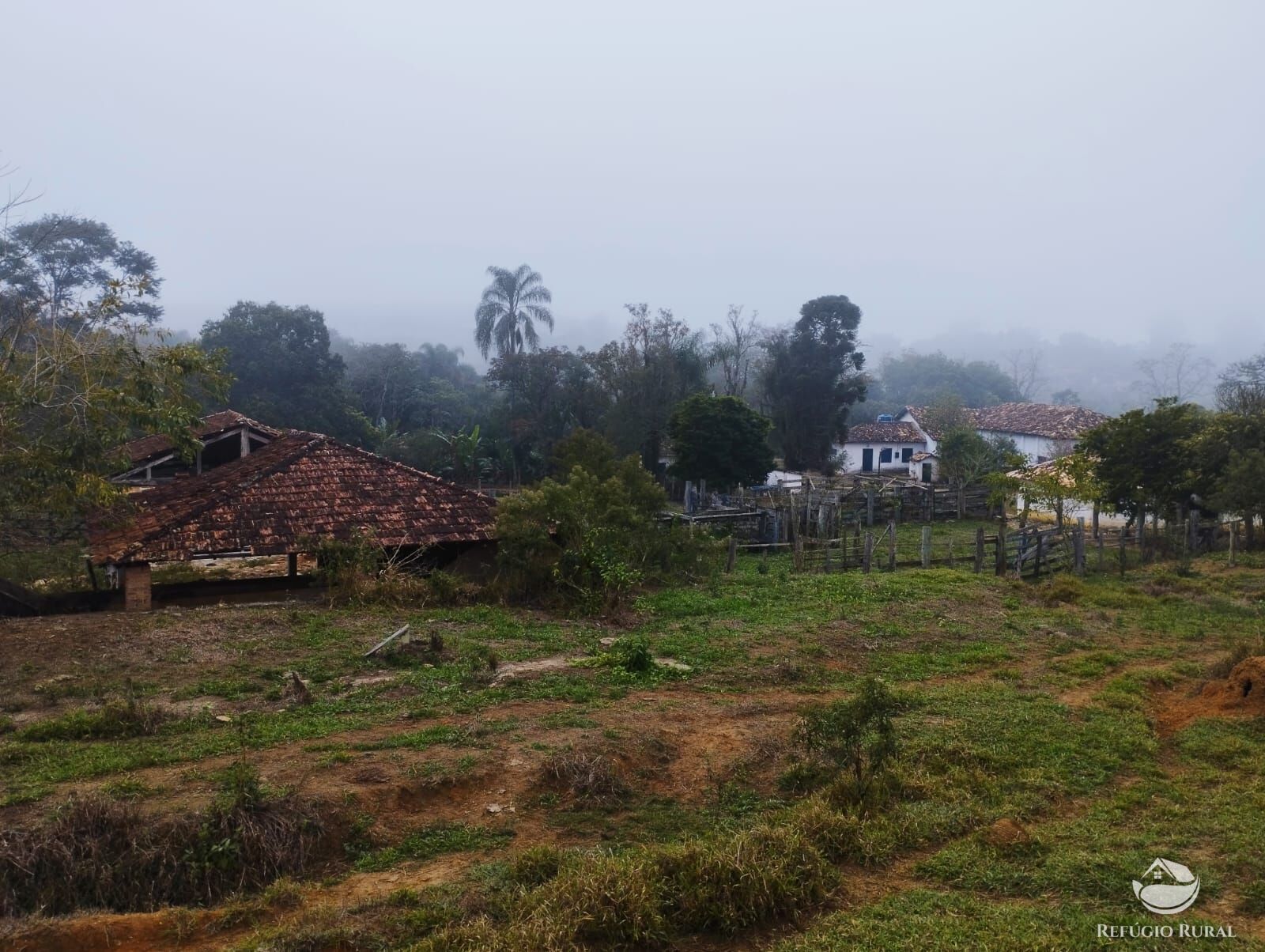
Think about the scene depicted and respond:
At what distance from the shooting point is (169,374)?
1474cm

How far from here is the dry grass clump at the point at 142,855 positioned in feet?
19.8

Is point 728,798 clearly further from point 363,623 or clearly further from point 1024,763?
point 363,623

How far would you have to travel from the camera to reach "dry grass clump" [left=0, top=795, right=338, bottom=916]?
6.05m

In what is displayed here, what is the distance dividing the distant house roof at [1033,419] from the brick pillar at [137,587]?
37.4 metres

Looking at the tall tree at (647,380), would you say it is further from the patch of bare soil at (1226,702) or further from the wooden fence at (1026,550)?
the patch of bare soil at (1226,702)

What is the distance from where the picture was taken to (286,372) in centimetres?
4150

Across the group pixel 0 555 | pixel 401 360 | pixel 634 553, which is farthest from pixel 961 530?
pixel 401 360

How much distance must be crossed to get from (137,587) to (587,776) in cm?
1036

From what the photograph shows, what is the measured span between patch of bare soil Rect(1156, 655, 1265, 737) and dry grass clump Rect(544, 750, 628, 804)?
581cm

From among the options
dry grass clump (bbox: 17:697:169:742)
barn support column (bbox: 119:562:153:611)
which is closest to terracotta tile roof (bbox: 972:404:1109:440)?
barn support column (bbox: 119:562:153:611)
